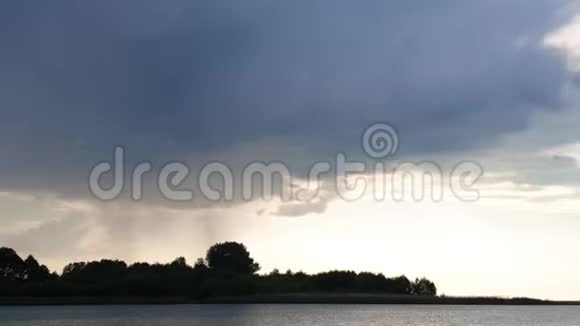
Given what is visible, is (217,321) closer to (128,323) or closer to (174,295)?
(128,323)

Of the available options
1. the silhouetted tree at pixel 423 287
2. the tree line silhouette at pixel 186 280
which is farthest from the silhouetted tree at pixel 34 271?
the silhouetted tree at pixel 423 287

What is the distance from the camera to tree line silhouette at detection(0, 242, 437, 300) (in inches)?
6348

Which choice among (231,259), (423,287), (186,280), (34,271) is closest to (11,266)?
(34,271)

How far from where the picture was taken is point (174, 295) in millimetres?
165125

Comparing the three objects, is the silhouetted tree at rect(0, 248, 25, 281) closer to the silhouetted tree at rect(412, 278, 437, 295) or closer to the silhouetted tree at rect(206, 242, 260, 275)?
the silhouetted tree at rect(206, 242, 260, 275)

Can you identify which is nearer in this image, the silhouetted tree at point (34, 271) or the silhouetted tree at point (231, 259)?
the silhouetted tree at point (34, 271)

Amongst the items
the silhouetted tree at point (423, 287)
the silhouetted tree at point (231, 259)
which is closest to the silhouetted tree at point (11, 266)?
the silhouetted tree at point (231, 259)

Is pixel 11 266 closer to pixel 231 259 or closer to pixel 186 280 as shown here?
pixel 186 280

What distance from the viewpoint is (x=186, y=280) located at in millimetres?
168500

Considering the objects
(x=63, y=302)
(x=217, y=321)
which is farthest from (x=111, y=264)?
(x=217, y=321)

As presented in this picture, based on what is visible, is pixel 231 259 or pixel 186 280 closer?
pixel 186 280

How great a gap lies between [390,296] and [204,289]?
125 feet

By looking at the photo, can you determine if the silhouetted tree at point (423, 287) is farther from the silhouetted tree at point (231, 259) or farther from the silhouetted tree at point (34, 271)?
the silhouetted tree at point (34, 271)

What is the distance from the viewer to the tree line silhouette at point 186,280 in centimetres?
16125
